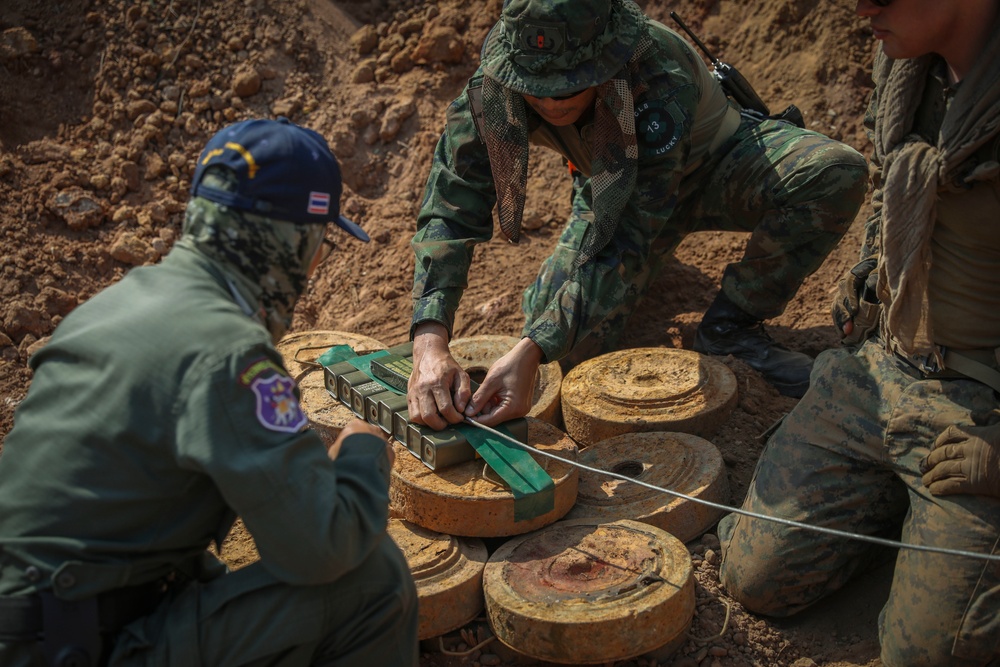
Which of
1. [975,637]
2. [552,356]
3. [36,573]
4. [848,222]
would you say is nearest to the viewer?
[36,573]

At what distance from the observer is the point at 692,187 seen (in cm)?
479

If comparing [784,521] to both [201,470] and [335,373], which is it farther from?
[335,373]

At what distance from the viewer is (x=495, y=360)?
449cm

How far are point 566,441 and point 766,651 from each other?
1.03 metres

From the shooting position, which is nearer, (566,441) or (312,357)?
(566,441)

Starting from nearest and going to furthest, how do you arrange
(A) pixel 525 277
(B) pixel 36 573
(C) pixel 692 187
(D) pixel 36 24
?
(B) pixel 36 573
(C) pixel 692 187
(A) pixel 525 277
(D) pixel 36 24

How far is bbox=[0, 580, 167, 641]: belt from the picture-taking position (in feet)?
7.01

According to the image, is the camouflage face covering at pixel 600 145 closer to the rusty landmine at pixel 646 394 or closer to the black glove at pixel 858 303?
the rusty landmine at pixel 646 394

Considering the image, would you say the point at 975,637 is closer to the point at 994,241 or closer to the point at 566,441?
the point at 994,241

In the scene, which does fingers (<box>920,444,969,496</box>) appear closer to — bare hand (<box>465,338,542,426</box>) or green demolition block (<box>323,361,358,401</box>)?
bare hand (<box>465,338,542,426</box>)

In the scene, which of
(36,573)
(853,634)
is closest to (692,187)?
(853,634)

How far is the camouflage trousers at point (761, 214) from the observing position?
14.5 feet

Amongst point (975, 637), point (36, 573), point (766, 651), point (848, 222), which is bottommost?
point (766, 651)

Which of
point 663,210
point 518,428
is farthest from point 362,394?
point 663,210
